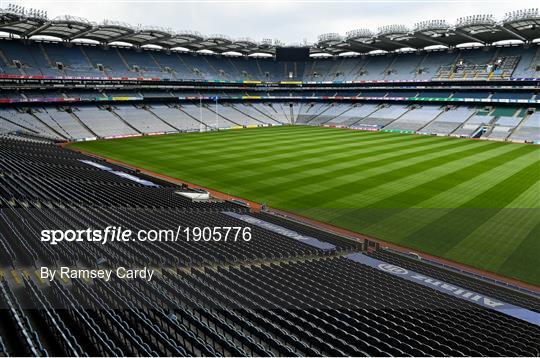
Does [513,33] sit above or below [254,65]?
above

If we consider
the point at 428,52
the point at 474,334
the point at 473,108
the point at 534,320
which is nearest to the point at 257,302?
the point at 474,334

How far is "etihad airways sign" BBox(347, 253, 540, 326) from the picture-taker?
11.7 m

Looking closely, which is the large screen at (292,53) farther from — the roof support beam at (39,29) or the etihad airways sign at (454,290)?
the etihad airways sign at (454,290)

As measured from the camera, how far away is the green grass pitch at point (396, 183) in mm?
19531

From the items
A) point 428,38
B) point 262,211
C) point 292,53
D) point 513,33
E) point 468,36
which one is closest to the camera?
point 262,211

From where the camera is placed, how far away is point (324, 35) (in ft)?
245

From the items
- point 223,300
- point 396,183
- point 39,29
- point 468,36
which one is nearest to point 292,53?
point 468,36

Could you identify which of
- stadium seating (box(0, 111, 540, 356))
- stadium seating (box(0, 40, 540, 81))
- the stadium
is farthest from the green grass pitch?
stadium seating (box(0, 40, 540, 81))

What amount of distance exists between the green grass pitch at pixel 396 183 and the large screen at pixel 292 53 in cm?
4415

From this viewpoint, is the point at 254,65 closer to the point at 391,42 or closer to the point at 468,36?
the point at 391,42

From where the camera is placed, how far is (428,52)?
252 feet

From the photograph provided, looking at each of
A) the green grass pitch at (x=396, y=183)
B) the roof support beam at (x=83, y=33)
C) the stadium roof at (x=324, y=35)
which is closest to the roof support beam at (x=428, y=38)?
the stadium roof at (x=324, y=35)

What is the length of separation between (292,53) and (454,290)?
8544 cm

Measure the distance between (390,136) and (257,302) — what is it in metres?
54.0
